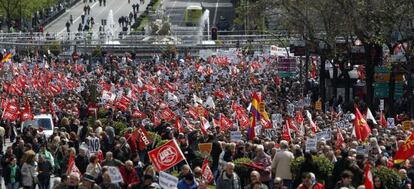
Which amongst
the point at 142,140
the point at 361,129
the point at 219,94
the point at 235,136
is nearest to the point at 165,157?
the point at 235,136

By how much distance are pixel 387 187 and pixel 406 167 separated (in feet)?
3.97

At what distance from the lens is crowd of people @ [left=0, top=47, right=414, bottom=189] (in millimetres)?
24750

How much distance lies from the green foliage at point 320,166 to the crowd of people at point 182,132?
6 centimetres

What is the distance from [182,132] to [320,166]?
9.19 meters

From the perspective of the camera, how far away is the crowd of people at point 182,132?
24.8 m

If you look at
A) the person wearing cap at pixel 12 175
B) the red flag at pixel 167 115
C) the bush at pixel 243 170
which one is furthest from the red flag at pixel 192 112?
the bush at pixel 243 170

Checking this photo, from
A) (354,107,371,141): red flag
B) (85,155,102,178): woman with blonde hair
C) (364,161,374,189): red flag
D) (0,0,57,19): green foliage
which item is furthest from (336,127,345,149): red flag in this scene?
(0,0,57,19): green foliage

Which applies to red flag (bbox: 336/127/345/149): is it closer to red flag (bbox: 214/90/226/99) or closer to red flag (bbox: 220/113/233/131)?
red flag (bbox: 220/113/233/131)

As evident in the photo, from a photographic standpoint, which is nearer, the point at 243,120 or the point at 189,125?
the point at 189,125

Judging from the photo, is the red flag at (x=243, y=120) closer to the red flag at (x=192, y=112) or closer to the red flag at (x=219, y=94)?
the red flag at (x=192, y=112)

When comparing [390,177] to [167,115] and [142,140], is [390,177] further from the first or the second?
[167,115]

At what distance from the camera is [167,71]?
68312mm

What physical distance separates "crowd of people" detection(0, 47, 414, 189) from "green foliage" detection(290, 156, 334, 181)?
0.06 m

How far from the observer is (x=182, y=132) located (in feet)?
113
